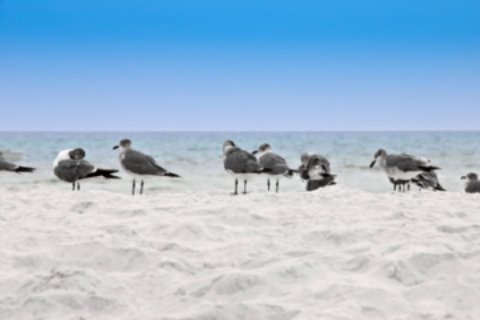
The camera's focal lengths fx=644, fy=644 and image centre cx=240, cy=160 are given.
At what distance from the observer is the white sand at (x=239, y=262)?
3990 mm

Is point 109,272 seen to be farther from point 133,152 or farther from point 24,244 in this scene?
point 133,152

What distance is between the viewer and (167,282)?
4.53 metres

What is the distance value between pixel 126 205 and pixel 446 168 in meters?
21.1

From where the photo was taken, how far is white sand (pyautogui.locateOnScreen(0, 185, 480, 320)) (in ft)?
13.1

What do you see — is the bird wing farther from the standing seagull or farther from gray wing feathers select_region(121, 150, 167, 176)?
gray wing feathers select_region(121, 150, 167, 176)

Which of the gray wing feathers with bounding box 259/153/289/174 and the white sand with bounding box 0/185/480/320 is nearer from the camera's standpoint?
the white sand with bounding box 0/185/480/320

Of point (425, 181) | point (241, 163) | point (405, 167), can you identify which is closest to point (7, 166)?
point (241, 163)

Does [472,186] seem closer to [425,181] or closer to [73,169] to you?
[425,181]

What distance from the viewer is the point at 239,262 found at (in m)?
4.96

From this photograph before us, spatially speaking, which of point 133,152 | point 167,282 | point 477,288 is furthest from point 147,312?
point 133,152

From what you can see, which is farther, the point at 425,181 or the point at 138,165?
the point at 425,181

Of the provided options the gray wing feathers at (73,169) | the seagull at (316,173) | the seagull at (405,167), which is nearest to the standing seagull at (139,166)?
the gray wing feathers at (73,169)

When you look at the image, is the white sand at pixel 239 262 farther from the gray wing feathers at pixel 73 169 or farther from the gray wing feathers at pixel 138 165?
the gray wing feathers at pixel 73 169

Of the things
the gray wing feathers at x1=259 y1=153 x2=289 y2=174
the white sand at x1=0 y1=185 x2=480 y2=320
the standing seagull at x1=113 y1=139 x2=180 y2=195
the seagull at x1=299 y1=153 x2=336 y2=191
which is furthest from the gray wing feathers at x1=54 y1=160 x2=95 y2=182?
the seagull at x1=299 y1=153 x2=336 y2=191
